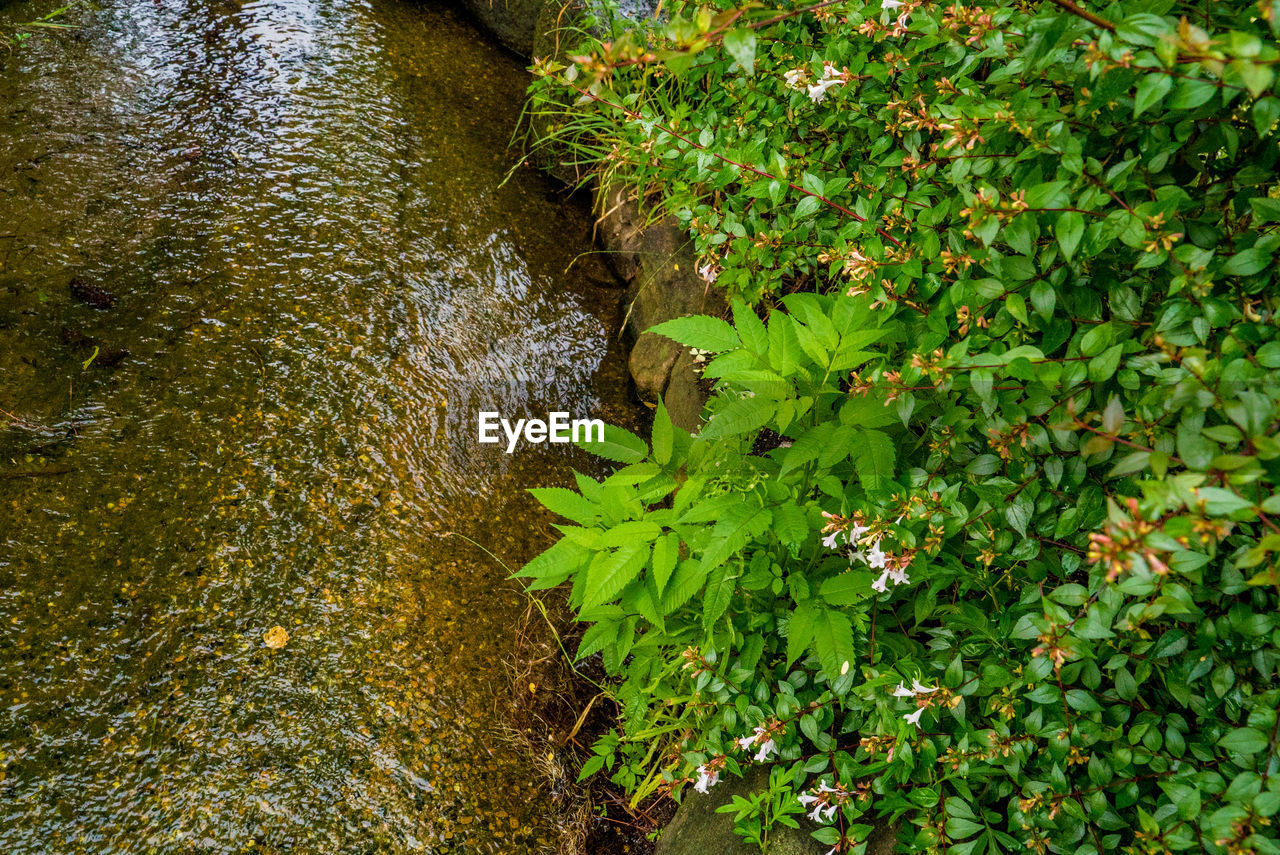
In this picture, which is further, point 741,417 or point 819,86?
point 819,86

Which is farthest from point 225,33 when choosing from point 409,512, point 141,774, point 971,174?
point 971,174

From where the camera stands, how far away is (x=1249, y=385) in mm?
1024

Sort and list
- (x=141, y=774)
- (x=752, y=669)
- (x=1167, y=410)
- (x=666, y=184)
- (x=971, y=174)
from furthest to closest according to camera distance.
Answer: (x=666, y=184)
(x=141, y=774)
(x=752, y=669)
(x=971, y=174)
(x=1167, y=410)

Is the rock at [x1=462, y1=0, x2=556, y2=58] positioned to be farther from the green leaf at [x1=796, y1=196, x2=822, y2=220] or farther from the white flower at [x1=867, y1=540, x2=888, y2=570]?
the white flower at [x1=867, y1=540, x2=888, y2=570]

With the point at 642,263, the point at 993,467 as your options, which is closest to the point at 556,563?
the point at 993,467

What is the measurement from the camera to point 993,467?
1430 mm

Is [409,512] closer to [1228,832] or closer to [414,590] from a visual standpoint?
[414,590]

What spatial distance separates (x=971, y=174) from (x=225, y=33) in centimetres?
375

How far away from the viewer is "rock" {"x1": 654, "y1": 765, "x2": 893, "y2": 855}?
5.74 ft

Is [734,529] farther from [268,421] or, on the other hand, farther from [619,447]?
[268,421]

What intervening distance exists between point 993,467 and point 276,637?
2.09 meters

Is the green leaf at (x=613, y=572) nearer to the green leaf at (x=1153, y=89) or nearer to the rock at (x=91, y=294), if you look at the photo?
the green leaf at (x=1153, y=89)

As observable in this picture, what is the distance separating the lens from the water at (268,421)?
2008mm

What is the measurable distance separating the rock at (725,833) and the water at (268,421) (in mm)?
410
